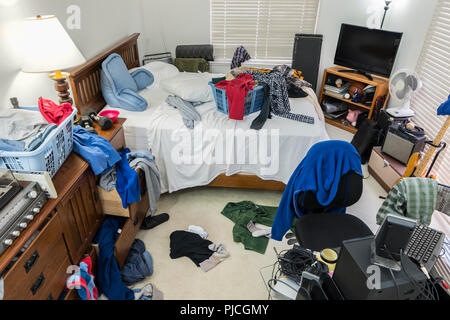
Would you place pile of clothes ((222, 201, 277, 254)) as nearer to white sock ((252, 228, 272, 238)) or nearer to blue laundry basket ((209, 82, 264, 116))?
white sock ((252, 228, 272, 238))

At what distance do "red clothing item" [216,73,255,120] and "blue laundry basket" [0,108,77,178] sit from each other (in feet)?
4.47

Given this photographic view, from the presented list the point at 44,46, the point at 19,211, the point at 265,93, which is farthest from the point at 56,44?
the point at 265,93

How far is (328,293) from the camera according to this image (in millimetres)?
1223

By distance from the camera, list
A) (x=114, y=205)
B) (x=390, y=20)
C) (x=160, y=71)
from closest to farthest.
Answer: (x=114, y=205), (x=160, y=71), (x=390, y=20)

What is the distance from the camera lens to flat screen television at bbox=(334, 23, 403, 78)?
3.57 meters

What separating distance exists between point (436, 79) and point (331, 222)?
83.1 inches

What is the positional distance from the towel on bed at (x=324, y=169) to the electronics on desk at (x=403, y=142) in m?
1.19

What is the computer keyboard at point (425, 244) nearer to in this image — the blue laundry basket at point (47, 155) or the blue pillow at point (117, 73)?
the blue laundry basket at point (47, 155)

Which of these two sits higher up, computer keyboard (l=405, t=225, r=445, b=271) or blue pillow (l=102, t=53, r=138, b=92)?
blue pillow (l=102, t=53, r=138, b=92)

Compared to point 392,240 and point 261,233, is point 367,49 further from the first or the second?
point 392,240

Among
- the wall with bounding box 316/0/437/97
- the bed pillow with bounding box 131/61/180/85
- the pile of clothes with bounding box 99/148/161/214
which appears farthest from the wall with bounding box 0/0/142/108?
the wall with bounding box 316/0/437/97

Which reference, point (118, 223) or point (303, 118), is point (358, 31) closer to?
point (303, 118)

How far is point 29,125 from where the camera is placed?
5.25 ft

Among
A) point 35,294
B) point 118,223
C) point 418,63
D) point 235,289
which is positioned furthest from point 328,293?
point 418,63
